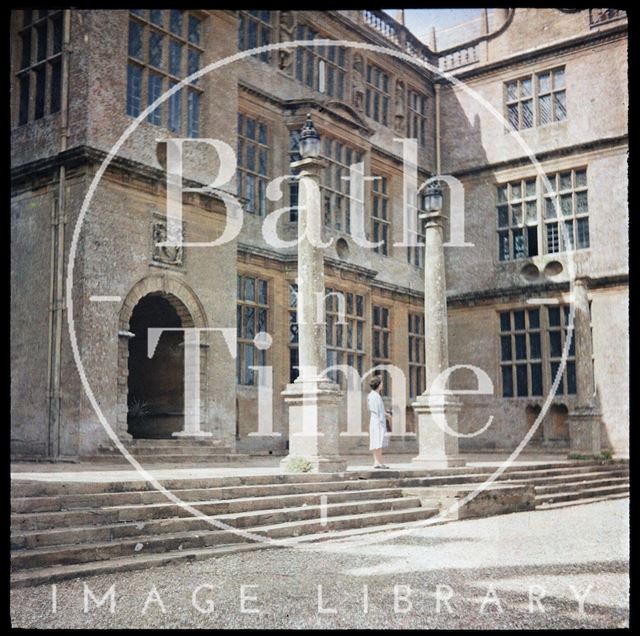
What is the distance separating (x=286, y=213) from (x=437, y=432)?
7126mm

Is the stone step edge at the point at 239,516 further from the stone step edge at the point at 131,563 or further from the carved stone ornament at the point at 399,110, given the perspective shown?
the carved stone ornament at the point at 399,110

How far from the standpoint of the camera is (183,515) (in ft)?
26.9

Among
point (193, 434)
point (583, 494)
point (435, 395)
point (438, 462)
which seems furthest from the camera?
point (193, 434)

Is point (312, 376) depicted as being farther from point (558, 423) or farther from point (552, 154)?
point (552, 154)

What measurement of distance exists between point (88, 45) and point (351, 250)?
8873 millimetres

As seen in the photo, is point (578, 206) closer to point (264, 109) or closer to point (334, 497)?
point (264, 109)

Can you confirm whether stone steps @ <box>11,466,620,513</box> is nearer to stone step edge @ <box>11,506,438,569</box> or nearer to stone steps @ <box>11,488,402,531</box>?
stone steps @ <box>11,488,402,531</box>

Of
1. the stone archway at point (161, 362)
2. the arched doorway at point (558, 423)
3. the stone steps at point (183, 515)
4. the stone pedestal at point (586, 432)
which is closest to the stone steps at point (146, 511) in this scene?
the stone steps at point (183, 515)

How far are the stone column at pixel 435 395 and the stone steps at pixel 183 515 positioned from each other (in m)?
1.43

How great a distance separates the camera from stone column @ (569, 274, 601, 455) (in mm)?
18812

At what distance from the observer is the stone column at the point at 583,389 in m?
18.8

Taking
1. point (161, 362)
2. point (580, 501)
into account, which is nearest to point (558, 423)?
point (580, 501)

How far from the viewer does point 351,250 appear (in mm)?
20828

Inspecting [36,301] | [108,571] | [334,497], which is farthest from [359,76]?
[108,571]
